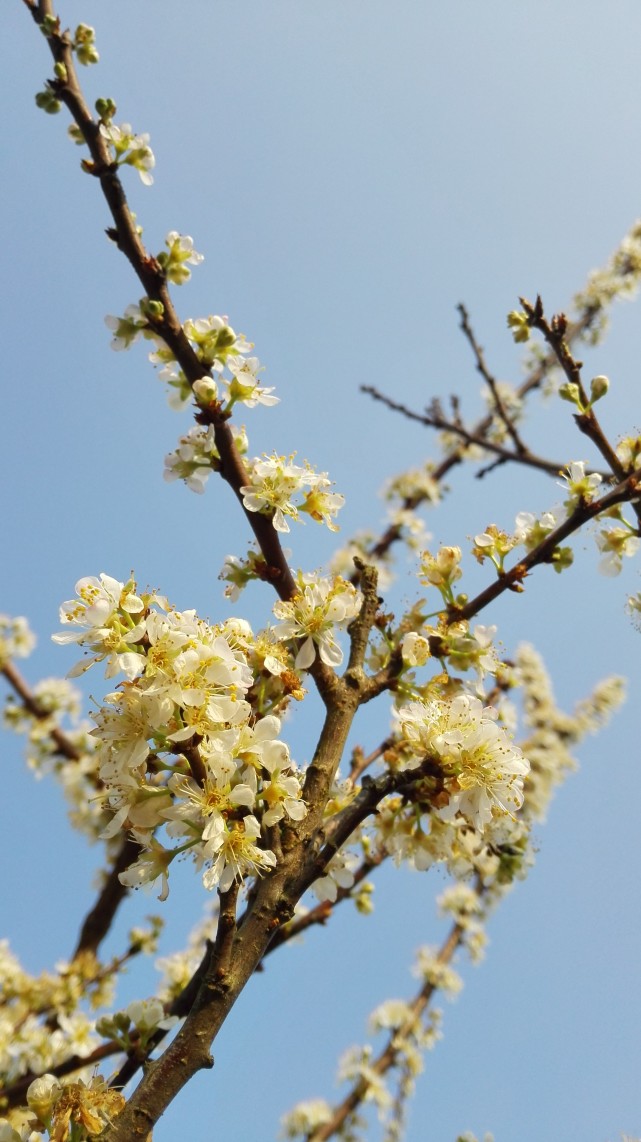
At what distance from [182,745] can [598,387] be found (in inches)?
84.5

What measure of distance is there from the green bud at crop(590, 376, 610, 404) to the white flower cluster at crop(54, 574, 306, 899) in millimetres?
1880

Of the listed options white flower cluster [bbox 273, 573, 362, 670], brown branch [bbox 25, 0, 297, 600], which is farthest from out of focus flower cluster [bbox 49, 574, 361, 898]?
brown branch [bbox 25, 0, 297, 600]

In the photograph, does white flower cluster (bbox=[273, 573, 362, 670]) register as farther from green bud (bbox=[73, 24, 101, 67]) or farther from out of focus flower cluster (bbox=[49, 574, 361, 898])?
green bud (bbox=[73, 24, 101, 67])

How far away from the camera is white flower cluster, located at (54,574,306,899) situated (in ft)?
5.35

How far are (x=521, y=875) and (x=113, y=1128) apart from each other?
2254 mm

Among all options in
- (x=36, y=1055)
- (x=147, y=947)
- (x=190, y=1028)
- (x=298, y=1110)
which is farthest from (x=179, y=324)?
(x=298, y=1110)

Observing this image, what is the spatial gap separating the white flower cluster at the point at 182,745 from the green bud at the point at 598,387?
1.88 meters

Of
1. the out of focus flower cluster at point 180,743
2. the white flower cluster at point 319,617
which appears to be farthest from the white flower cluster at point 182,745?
the white flower cluster at point 319,617

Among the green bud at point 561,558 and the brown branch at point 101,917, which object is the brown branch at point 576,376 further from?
the brown branch at point 101,917

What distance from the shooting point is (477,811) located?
2.02 m

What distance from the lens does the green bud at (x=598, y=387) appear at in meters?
2.80

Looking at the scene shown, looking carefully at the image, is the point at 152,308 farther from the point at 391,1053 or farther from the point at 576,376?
the point at 391,1053

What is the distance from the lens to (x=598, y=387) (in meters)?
2.82

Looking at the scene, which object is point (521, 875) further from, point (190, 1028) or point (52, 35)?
point (52, 35)
